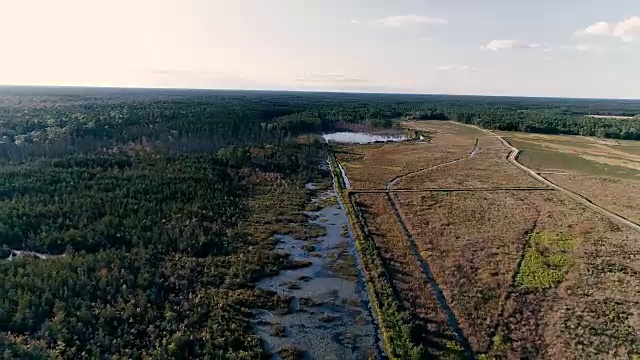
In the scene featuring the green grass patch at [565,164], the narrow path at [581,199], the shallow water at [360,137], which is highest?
Answer: the shallow water at [360,137]

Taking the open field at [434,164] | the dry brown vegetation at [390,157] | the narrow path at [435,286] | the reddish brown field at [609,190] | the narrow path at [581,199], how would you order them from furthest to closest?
the dry brown vegetation at [390,157]
the open field at [434,164]
the reddish brown field at [609,190]
the narrow path at [581,199]
the narrow path at [435,286]

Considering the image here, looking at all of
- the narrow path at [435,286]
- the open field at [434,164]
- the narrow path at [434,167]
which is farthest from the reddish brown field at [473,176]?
the narrow path at [435,286]

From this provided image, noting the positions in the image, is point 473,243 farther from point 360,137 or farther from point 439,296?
point 360,137

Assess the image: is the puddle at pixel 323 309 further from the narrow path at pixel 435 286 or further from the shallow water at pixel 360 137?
the shallow water at pixel 360 137

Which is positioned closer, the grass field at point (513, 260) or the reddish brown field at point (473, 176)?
the grass field at point (513, 260)

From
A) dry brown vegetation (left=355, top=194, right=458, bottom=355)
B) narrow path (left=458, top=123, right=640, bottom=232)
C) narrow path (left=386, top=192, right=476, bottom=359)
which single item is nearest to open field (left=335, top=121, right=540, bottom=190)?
narrow path (left=458, top=123, right=640, bottom=232)

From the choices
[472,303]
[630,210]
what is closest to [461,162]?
[630,210]

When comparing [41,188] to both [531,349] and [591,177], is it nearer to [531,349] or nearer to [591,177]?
[531,349]

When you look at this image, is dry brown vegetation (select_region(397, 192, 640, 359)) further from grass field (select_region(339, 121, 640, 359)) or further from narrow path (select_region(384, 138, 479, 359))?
narrow path (select_region(384, 138, 479, 359))

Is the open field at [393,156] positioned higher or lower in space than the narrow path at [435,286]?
higher
